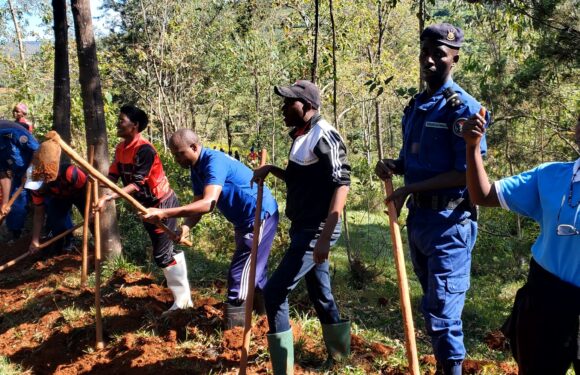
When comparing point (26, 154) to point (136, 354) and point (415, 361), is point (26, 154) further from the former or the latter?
point (415, 361)

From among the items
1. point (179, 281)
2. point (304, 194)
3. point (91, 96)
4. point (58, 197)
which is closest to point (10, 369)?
point (179, 281)

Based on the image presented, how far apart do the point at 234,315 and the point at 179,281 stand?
0.79 meters

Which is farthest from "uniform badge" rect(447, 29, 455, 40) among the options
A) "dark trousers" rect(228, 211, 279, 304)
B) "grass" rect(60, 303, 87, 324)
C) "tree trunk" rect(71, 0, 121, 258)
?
"tree trunk" rect(71, 0, 121, 258)

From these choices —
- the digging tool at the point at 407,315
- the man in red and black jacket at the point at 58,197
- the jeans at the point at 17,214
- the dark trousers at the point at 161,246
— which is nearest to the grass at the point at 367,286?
the dark trousers at the point at 161,246

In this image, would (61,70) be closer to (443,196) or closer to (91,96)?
(91,96)

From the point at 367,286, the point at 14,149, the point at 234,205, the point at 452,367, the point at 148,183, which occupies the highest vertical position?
the point at 14,149

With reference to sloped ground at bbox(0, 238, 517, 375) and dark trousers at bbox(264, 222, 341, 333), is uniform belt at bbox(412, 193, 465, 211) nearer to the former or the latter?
dark trousers at bbox(264, 222, 341, 333)

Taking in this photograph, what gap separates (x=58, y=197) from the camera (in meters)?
6.11

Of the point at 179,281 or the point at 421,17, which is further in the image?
the point at 421,17

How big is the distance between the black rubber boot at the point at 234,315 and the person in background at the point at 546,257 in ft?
7.42

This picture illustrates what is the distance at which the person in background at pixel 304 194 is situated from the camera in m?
3.16

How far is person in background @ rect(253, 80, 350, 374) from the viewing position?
316 centimetres

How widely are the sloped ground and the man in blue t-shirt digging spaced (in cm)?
34

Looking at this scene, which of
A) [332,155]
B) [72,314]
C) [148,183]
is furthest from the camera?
[72,314]
